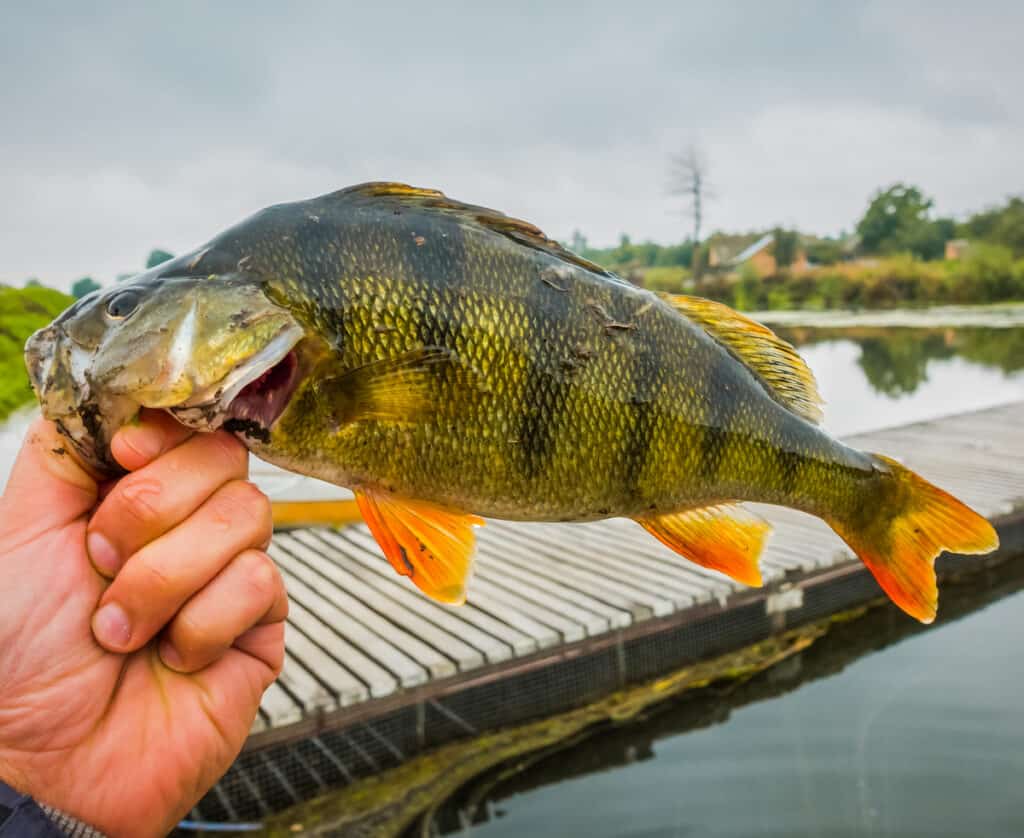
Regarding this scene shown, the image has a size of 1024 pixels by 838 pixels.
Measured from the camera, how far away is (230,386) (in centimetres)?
118

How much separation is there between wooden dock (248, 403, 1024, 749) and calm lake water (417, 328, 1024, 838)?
630mm

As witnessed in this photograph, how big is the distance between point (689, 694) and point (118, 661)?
4561mm

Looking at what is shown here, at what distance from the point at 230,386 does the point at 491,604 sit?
13.2ft

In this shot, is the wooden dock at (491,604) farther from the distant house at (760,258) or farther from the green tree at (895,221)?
the green tree at (895,221)

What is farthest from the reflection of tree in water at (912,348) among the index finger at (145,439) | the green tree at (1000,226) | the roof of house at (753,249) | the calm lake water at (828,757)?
the green tree at (1000,226)

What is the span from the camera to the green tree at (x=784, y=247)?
5272cm

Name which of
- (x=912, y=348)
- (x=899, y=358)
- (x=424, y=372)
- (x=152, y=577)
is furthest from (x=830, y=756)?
(x=912, y=348)

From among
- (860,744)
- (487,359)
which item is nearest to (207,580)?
(487,359)

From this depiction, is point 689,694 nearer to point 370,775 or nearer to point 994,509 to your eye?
point 370,775

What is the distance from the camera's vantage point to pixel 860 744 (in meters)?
5.09

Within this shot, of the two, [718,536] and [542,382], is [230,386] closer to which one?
[542,382]

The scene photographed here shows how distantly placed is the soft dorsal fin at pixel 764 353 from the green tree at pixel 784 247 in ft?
176

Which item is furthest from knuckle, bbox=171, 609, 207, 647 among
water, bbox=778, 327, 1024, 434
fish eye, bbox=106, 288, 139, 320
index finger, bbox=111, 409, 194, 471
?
water, bbox=778, 327, 1024, 434

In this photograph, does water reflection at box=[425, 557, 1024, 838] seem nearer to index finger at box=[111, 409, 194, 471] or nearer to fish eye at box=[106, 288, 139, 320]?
index finger at box=[111, 409, 194, 471]
